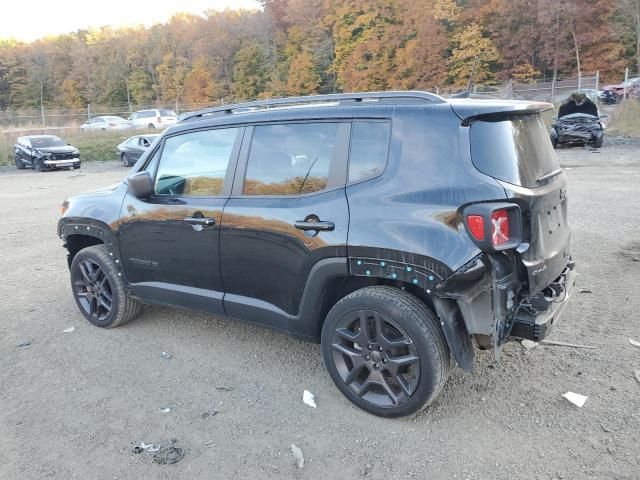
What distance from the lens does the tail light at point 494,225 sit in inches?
109

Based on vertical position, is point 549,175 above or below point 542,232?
above

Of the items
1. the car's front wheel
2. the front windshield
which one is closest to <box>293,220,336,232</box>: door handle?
the car's front wheel

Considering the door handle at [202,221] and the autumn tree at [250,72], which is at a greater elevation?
the autumn tree at [250,72]

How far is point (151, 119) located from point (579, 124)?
29.2m

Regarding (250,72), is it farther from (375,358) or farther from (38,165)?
(375,358)

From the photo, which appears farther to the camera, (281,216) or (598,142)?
(598,142)

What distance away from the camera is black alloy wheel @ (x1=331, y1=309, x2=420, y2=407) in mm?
3109

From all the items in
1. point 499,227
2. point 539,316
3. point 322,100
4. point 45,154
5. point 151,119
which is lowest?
point 539,316

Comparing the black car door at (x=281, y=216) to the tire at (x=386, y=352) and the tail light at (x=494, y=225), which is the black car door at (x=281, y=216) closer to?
the tire at (x=386, y=352)

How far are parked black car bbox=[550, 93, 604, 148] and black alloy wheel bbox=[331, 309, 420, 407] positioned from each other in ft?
57.2

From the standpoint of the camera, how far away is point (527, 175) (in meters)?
3.07

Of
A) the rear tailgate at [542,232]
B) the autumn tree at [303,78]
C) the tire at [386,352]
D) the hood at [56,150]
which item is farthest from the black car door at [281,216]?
the autumn tree at [303,78]

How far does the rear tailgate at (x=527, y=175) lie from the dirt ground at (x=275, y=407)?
0.80 metres

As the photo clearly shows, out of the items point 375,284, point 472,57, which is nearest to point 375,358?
point 375,284
